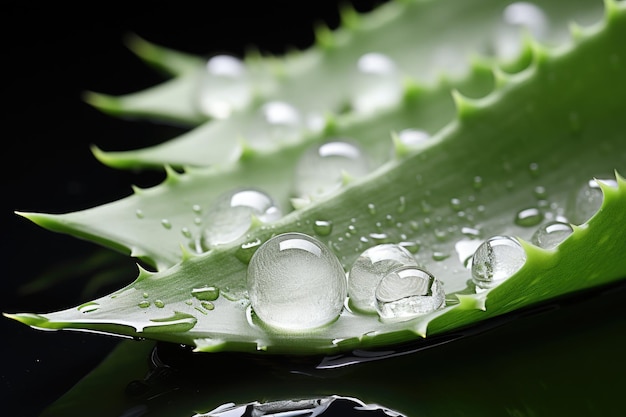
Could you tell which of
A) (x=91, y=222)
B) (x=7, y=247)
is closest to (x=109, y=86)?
(x=7, y=247)

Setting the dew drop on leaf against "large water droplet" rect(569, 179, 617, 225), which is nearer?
"large water droplet" rect(569, 179, 617, 225)

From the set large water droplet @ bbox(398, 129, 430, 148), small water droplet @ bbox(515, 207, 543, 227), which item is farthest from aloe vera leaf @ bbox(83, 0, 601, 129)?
small water droplet @ bbox(515, 207, 543, 227)

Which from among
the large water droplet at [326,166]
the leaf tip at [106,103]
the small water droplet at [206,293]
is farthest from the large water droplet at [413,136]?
the leaf tip at [106,103]

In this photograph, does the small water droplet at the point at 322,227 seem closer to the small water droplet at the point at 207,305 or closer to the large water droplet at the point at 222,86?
the small water droplet at the point at 207,305

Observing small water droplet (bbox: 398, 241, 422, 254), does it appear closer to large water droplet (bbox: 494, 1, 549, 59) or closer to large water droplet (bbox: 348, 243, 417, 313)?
large water droplet (bbox: 348, 243, 417, 313)

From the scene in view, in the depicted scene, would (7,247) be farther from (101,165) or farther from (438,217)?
(438,217)

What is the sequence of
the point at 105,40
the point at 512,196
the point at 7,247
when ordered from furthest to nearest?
the point at 105,40 < the point at 7,247 < the point at 512,196
